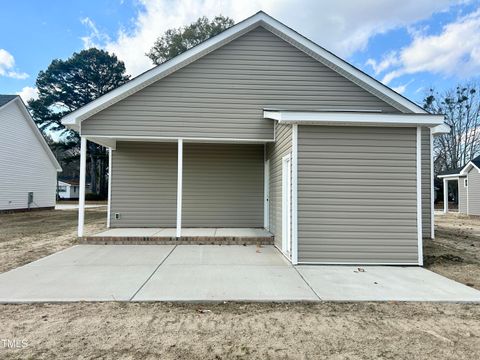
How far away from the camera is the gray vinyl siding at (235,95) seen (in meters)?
8.19

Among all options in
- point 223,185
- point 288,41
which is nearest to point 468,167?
point 288,41

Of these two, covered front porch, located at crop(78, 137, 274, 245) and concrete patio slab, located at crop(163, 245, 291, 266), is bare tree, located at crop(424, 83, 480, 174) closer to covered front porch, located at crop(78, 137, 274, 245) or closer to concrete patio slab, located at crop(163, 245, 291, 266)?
covered front porch, located at crop(78, 137, 274, 245)

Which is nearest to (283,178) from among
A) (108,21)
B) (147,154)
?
(147,154)

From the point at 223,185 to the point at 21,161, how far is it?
13.8 metres

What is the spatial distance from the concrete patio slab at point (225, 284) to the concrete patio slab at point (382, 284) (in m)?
0.30

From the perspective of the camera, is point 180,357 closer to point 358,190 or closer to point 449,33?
point 358,190

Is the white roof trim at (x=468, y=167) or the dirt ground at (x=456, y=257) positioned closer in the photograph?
the dirt ground at (x=456, y=257)

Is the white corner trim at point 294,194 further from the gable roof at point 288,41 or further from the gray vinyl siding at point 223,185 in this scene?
the gray vinyl siding at point 223,185

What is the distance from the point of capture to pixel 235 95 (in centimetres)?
845

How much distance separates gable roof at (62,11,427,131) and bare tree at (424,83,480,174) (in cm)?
2889

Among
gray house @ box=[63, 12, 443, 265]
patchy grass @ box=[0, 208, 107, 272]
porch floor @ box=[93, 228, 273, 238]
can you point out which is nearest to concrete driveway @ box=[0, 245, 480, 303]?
patchy grass @ box=[0, 208, 107, 272]

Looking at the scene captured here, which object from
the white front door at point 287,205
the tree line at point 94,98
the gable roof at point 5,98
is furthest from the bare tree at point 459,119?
the gable roof at point 5,98

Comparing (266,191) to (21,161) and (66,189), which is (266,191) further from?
(66,189)

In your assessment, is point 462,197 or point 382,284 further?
point 462,197
